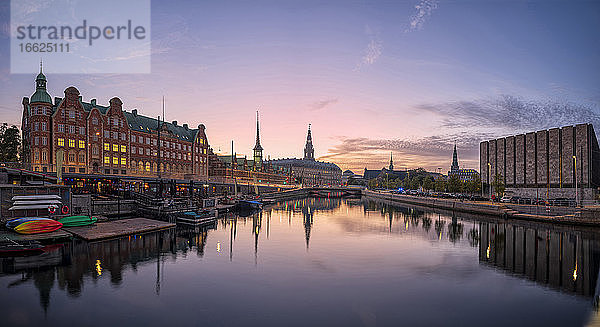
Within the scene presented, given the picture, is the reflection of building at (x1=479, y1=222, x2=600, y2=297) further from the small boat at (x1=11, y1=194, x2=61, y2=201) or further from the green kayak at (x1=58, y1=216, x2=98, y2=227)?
the small boat at (x1=11, y1=194, x2=61, y2=201)

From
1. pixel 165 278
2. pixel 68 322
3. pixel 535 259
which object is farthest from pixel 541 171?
pixel 68 322

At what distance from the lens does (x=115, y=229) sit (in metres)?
47.2

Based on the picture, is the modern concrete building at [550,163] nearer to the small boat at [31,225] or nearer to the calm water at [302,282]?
the calm water at [302,282]

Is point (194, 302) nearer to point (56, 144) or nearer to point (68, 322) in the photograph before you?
point (68, 322)

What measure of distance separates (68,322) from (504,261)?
131ft

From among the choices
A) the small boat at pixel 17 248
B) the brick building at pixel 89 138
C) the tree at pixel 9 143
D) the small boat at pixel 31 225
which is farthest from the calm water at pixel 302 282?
the tree at pixel 9 143

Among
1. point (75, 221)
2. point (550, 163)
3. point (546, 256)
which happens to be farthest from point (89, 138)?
point (550, 163)

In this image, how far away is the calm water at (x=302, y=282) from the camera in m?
22.1

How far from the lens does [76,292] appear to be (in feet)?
83.1

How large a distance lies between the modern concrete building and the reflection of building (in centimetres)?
4849

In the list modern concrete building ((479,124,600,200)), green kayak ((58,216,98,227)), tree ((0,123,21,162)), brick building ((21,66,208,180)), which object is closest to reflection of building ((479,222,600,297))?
modern concrete building ((479,124,600,200))

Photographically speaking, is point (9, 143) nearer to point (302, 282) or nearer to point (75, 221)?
point (75, 221)

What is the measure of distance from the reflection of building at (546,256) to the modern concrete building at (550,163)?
48.5 metres

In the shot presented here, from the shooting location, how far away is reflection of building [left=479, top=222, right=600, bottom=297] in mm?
30981
